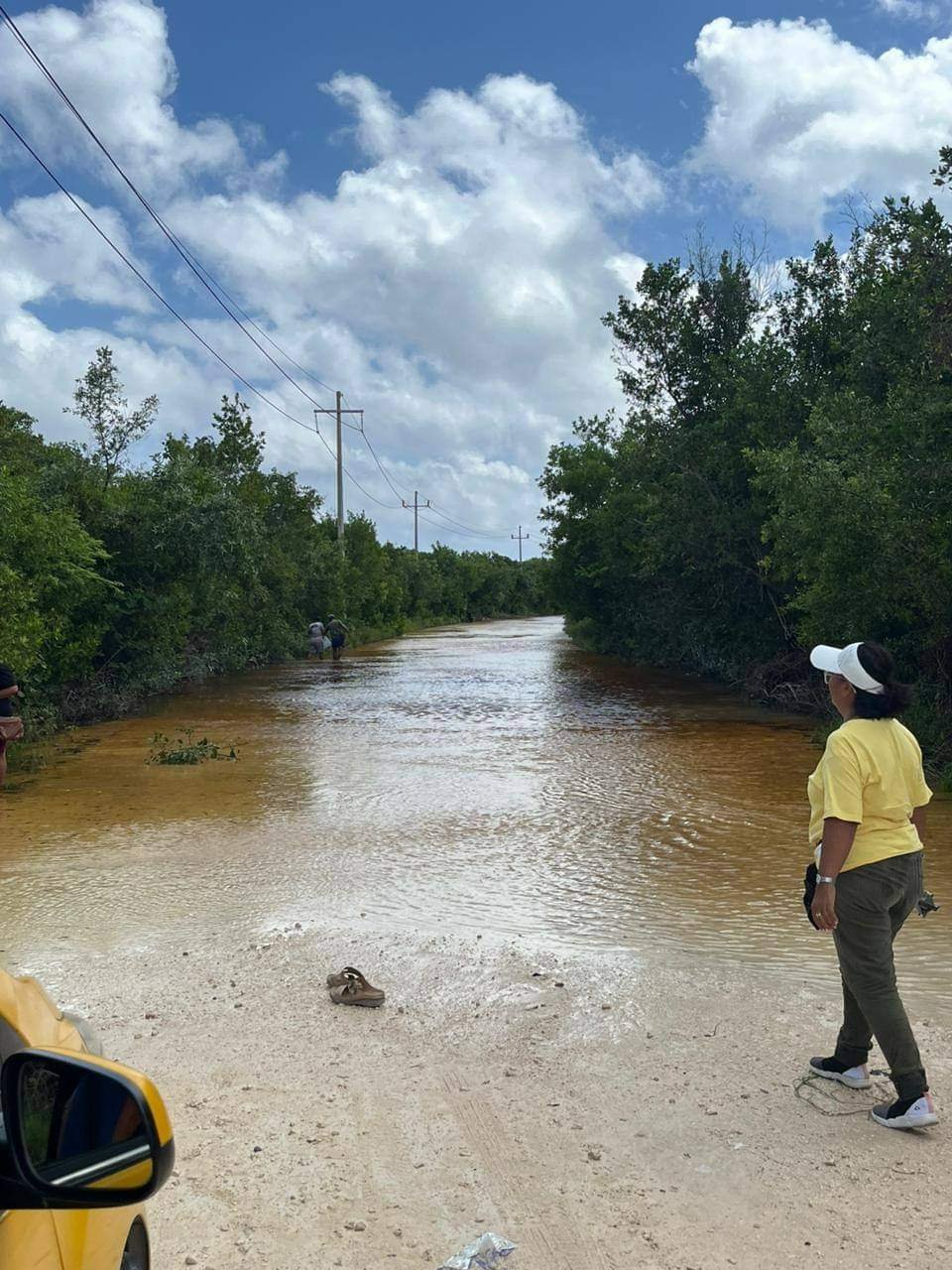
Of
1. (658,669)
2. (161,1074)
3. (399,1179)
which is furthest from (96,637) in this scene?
(658,669)

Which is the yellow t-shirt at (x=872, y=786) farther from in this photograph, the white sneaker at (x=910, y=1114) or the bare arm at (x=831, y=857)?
the white sneaker at (x=910, y=1114)

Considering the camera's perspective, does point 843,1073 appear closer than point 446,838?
Yes

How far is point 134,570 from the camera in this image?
69.1 ft

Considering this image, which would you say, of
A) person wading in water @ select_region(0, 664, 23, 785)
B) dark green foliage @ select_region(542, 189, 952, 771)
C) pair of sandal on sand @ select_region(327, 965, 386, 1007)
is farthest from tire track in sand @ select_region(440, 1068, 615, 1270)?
dark green foliage @ select_region(542, 189, 952, 771)

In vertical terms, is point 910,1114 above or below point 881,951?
below

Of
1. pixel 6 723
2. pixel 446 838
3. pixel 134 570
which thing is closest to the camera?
pixel 6 723

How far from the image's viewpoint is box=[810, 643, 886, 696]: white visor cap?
3.95 metres

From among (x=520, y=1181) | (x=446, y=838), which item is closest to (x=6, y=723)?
(x=520, y=1181)

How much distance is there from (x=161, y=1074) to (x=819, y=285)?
66.5 ft

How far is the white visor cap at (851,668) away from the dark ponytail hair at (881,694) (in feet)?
0.05

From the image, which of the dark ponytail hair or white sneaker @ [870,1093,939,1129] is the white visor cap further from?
white sneaker @ [870,1093,939,1129]

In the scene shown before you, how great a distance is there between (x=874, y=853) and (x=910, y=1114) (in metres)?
0.97

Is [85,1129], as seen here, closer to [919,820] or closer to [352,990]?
[919,820]

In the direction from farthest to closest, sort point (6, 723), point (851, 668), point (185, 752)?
point (185, 752)
point (6, 723)
point (851, 668)
